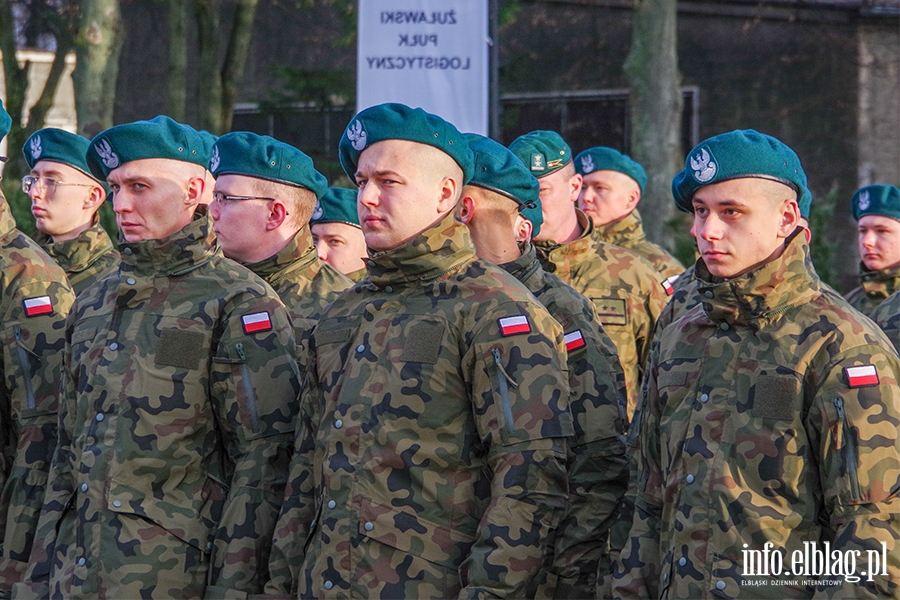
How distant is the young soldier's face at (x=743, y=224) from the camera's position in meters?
3.65

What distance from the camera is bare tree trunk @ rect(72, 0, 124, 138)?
13047mm

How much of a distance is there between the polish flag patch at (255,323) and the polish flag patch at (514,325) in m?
0.89

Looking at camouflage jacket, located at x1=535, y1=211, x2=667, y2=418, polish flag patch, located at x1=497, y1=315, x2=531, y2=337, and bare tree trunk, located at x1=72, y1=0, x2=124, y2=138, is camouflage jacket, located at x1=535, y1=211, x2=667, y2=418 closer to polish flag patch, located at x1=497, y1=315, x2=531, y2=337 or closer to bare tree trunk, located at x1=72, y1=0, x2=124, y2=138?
polish flag patch, located at x1=497, y1=315, x2=531, y2=337

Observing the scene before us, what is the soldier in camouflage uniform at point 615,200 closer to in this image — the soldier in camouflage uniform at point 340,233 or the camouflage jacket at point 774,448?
the soldier in camouflage uniform at point 340,233

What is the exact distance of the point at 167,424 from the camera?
4.13m

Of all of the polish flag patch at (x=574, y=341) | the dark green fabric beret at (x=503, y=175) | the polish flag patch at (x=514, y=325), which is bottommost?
the polish flag patch at (x=574, y=341)

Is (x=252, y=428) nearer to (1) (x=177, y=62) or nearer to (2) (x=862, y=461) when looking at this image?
Result: (2) (x=862, y=461)

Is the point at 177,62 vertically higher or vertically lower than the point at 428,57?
higher

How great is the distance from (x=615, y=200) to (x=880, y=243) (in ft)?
5.77

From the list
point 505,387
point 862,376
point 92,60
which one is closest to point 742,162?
point 862,376

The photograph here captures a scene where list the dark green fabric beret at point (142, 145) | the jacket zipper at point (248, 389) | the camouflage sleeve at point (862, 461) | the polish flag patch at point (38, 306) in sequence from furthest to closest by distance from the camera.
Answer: the polish flag patch at point (38, 306) < the dark green fabric beret at point (142, 145) < the jacket zipper at point (248, 389) < the camouflage sleeve at point (862, 461)

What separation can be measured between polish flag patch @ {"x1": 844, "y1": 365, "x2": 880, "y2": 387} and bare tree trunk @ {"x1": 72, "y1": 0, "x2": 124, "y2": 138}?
1080cm

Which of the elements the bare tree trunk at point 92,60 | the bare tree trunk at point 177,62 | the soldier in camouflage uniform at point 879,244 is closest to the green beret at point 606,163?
the soldier in camouflage uniform at point 879,244

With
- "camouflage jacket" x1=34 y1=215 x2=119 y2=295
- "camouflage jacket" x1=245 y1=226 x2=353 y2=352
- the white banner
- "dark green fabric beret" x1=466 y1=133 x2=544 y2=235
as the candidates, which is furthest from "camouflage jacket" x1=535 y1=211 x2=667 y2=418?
the white banner
